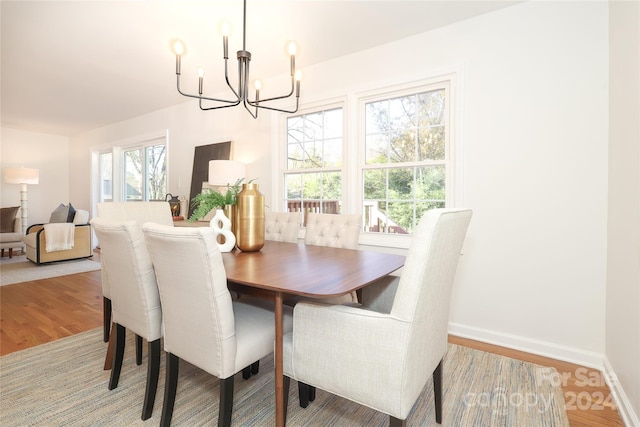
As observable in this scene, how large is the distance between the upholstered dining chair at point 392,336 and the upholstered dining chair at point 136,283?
28.2 inches

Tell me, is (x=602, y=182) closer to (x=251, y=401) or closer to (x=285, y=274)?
(x=285, y=274)

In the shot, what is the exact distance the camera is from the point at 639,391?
144cm

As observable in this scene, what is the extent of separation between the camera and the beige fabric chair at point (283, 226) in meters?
2.66

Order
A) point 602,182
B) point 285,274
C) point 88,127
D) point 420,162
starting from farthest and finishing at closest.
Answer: point 88,127
point 420,162
point 602,182
point 285,274

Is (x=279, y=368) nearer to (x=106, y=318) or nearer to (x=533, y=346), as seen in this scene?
(x=106, y=318)

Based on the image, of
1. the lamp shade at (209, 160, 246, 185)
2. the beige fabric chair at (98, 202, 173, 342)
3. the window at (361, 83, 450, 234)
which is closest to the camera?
the beige fabric chair at (98, 202, 173, 342)

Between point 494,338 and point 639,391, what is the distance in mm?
1009

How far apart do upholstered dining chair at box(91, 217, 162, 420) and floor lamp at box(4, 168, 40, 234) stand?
626 centimetres

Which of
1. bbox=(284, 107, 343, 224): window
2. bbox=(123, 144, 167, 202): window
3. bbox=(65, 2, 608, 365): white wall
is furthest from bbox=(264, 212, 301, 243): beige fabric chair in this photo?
bbox=(123, 144, 167, 202): window

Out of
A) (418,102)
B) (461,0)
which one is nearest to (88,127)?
(418,102)

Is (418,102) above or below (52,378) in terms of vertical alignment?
above

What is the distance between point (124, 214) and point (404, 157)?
236cm

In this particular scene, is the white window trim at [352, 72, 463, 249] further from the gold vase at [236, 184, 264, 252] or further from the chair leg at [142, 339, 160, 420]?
the chair leg at [142, 339, 160, 420]

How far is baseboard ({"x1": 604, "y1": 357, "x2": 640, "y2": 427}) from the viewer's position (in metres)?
1.50
